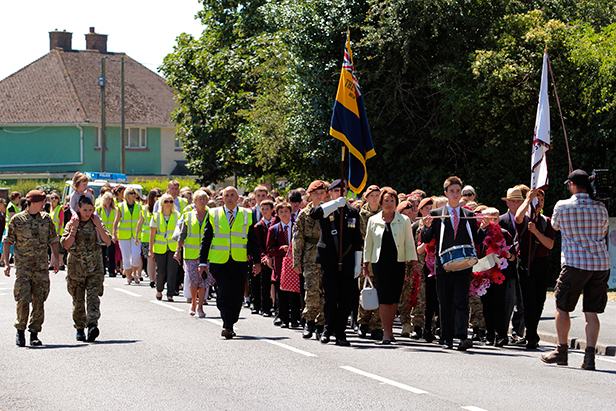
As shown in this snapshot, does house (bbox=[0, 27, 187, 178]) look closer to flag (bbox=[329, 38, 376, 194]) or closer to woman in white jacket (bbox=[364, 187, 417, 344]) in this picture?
flag (bbox=[329, 38, 376, 194])

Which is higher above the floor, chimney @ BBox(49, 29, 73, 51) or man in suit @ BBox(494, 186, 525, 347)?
chimney @ BBox(49, 29, 73, 51)

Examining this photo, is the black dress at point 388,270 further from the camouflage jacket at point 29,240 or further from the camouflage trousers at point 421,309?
the camouflage jacket at point 29,240

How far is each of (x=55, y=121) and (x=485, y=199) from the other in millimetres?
37300

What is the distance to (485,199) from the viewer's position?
2255cm

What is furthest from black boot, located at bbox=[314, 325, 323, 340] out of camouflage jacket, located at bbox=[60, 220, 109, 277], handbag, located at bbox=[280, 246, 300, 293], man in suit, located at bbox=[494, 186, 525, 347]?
camouflage jacket, located at bbox=[60, 220, 109, 277]

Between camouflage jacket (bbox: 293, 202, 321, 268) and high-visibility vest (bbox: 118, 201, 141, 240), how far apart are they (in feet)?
28.1

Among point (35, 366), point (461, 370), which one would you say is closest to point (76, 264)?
point (35, 366)

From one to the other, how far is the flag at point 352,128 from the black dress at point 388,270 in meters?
0.98

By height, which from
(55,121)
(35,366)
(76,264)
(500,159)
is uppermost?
(55,121)

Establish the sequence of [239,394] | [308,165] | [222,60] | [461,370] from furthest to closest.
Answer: [222,60], [308,165], [461,370], [239,394]

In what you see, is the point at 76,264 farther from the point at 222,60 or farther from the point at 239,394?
the point at 222,60

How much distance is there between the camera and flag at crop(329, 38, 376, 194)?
1159 cm

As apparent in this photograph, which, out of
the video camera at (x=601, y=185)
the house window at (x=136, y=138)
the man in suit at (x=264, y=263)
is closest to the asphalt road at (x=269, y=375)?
the man in suit at (x=264, y=263)

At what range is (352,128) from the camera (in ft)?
38.1
